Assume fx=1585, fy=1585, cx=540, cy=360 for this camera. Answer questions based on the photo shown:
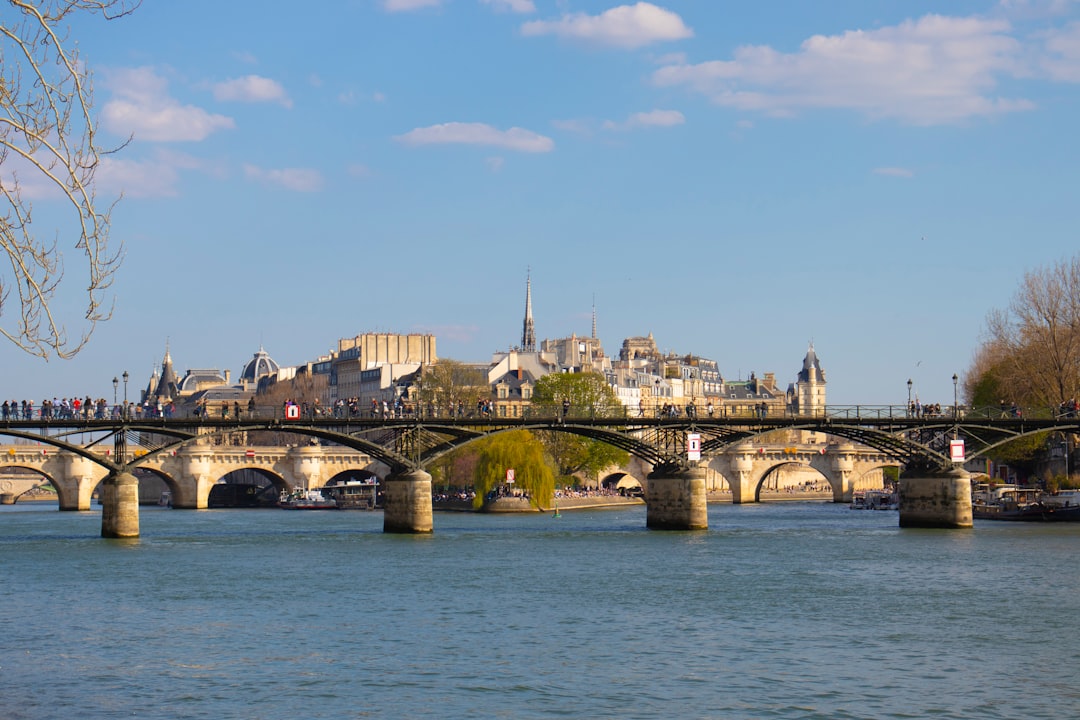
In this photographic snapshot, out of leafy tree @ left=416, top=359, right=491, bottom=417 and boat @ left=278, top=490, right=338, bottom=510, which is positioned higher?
leafy tree @ left=416, top=359, right=491, bottom=417

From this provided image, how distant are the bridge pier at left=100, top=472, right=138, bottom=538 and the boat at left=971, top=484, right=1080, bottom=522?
140 ft

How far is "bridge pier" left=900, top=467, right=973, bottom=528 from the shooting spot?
72.3 metres

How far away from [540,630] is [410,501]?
31.8m

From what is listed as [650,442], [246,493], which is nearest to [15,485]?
[246,493]

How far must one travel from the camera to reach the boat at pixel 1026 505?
79250 millimetres

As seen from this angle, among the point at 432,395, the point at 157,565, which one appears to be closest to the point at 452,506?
the point at 432,395

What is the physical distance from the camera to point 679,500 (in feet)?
234

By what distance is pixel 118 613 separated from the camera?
125 ft

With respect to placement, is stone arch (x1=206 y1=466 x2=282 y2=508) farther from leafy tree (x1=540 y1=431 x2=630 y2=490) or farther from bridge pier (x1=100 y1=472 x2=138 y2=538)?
bridge pier (x1=100 y1=472 x2=138 y2=538)

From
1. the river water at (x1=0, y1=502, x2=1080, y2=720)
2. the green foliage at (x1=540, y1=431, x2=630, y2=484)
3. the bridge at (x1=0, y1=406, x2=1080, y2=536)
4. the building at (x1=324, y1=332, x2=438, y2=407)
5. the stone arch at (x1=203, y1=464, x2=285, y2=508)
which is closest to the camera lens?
the river water at (x1=0, y1=502, x2=1080, y2=720)

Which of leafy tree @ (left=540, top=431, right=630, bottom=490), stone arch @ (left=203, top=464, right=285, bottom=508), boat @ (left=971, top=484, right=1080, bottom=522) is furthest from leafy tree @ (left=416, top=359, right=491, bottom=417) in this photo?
boat @ (left=971, top=484, right=1080, bottom=522)

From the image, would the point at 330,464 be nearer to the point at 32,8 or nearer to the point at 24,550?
the point at 24,550

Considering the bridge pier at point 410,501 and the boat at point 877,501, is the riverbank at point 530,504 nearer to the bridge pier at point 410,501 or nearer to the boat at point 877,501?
the boat at point 877,501

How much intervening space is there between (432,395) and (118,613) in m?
87.6
